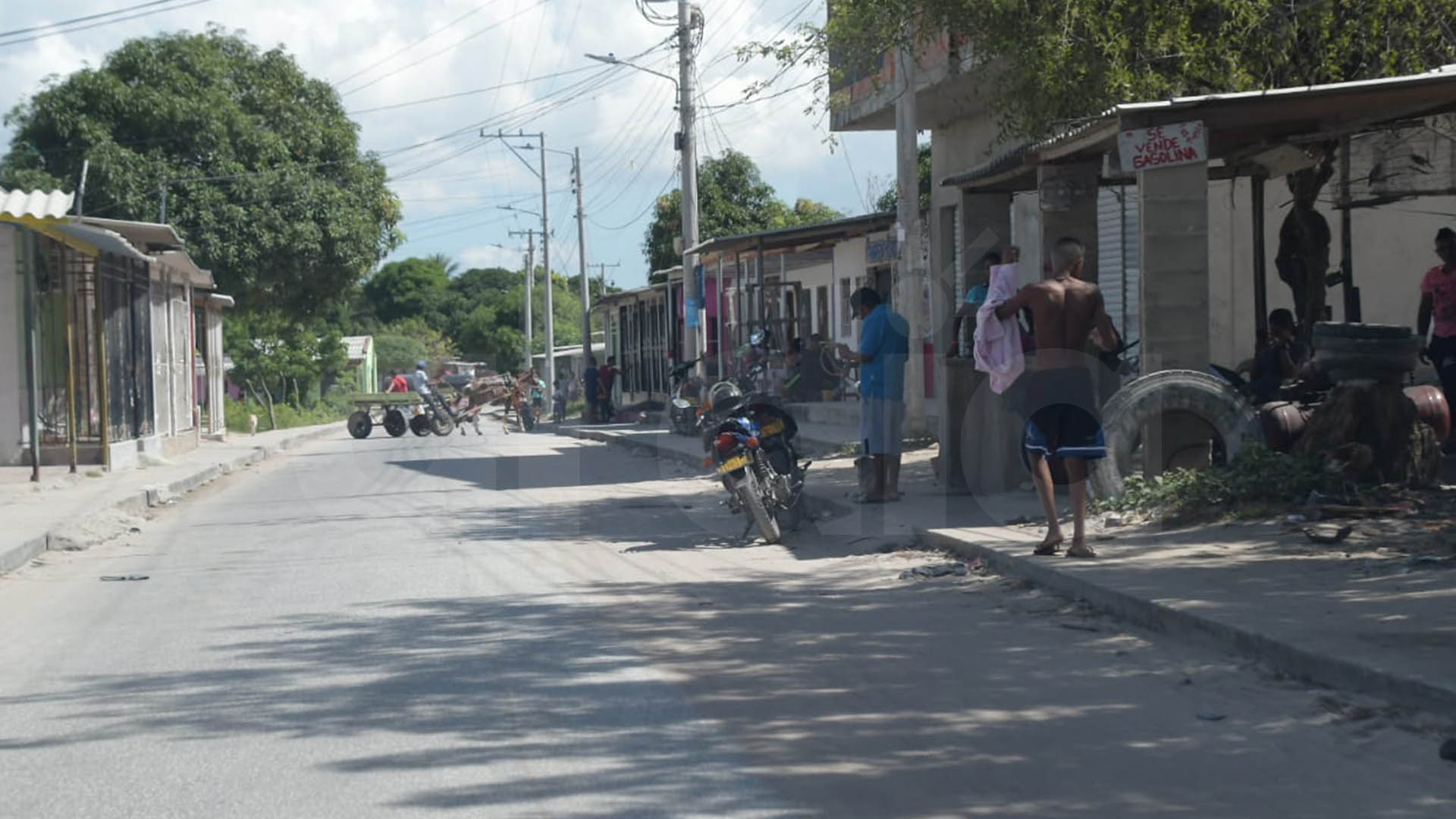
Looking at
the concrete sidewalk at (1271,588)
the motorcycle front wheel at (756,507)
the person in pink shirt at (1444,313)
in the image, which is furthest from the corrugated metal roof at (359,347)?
the concrete sidewalk at (1271,588)

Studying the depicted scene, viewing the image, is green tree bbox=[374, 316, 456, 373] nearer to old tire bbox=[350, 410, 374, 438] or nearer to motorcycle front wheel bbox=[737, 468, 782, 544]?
old tire bbox=[350, 410, 374, 438]

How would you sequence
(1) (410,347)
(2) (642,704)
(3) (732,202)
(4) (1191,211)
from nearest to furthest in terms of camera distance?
(2) (642,704), (4) (1191,211), (3) (732,202), (1) (410,347)

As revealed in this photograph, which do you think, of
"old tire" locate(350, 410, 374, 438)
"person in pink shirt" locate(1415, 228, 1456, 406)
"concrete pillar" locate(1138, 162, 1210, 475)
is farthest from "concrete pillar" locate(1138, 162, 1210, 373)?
"old tire" locate(350, 410, 374, 438)

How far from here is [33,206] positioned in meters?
16.2

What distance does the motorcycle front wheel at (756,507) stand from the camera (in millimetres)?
11805

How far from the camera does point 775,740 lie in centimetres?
567

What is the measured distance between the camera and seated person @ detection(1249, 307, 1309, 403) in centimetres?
1269

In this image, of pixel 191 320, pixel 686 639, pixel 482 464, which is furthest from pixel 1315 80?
pixel 191 320

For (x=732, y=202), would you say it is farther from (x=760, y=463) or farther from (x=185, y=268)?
(x=760, y=463)

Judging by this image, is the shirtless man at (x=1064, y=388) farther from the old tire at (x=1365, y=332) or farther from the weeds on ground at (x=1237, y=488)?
the old tire at (x=1365, y=332)

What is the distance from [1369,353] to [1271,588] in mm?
3266

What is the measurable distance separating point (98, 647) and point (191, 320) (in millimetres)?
24002

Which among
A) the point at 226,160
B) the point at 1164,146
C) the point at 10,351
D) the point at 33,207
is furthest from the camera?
the point at 226,160

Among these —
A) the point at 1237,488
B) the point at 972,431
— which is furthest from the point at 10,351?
the point at 1237,488
